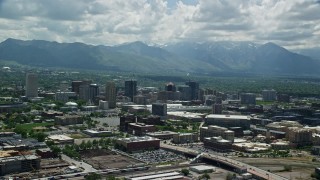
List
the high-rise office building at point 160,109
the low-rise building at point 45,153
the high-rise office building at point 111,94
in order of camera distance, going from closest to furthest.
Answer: the low-rise building at point 45,153
the high-rise office building at point 160,109
the high-rise office building at point 111,94

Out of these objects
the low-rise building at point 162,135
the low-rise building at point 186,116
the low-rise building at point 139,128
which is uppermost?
the low-rise building at point 186,116

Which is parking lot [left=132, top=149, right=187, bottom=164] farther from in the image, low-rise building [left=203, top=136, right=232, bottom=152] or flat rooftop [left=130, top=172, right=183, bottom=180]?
flat rooftop [left=130, top=172, right=183, bottom=180]

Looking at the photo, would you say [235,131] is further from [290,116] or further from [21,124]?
[21,124]

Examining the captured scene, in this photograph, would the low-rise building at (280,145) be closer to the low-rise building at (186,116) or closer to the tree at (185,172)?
the tree at (185,172)

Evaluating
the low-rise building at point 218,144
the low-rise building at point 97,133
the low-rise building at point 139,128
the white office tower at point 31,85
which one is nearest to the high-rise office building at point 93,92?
the white office tower at point 31,85

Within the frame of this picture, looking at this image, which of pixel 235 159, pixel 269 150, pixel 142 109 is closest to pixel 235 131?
pixel 269 150

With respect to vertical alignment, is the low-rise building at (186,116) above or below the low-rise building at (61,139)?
above
